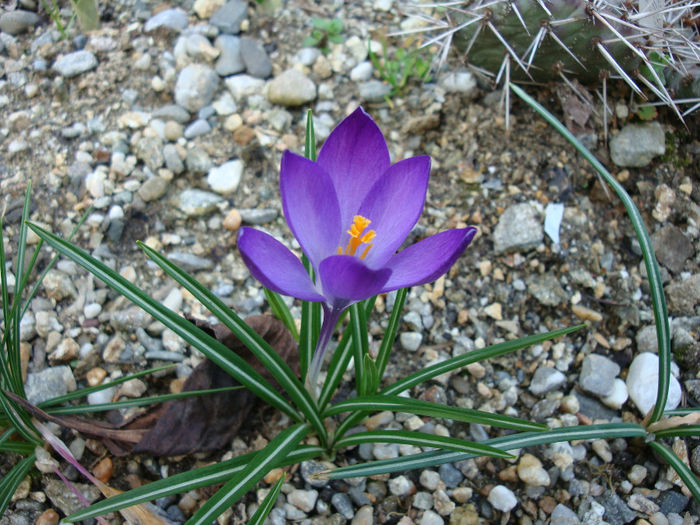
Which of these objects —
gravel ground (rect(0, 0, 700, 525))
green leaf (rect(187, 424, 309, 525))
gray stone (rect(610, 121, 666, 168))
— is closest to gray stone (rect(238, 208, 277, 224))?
gravel ground (rect(0, 0, 700, 525))

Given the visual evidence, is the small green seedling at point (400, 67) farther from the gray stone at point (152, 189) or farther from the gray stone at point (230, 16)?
the gray stone at point (152, 189)

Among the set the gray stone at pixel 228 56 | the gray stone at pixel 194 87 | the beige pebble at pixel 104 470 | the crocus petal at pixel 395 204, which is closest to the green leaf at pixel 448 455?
the crocus petal at pixel 395 204

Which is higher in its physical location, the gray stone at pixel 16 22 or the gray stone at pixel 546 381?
the gray stone at pixel 16 22

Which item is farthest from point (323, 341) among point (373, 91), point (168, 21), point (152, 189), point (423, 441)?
point (168, 21)

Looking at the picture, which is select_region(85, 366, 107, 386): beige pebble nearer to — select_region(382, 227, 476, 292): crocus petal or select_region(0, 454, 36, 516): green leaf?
select_region(0, 454, 36, 516): green leaf

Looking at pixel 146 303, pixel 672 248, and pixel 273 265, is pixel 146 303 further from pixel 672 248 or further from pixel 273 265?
pixel 672 248

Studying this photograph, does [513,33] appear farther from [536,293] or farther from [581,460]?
[581,460]
